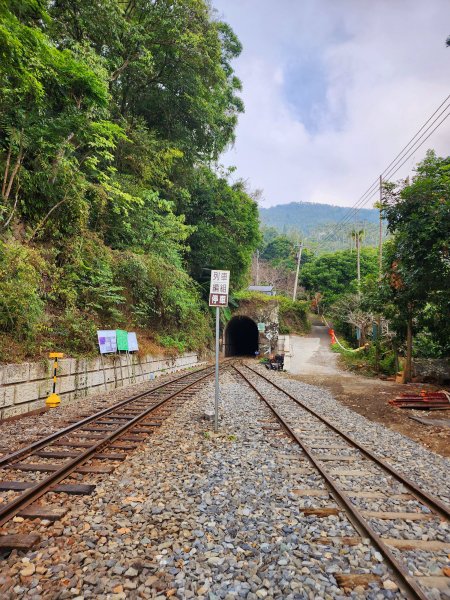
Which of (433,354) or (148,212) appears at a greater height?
(148,212)

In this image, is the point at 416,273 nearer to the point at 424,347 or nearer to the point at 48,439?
the point at 424,347

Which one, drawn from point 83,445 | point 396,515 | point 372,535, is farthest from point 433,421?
point 83,445

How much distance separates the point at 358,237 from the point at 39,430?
117ft

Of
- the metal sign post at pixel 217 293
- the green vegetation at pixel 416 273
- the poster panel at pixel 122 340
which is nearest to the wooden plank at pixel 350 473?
the metal sign post at pixel 217 293

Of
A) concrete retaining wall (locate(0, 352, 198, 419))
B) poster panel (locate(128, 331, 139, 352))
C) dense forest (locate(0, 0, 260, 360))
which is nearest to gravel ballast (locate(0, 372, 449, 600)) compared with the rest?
concrete retaining wall (locate(0, 352, 198, 419))

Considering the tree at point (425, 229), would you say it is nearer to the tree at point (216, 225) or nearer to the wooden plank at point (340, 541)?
the wooden plank at point (340, 541)

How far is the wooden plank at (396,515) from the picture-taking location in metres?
3.26

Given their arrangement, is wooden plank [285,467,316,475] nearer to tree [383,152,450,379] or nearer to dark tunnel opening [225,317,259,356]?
tree [383,152,450,379]

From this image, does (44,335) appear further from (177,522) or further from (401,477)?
(401,477)

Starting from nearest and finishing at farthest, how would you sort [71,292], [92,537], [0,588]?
[0,588]
[92,537]
[71,292]

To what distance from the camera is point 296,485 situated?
3.92 metres

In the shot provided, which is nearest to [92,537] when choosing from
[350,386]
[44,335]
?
[44,335]

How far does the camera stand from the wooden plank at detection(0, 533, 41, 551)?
258 cm

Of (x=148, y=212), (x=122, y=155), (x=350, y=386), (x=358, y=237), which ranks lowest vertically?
(x=350, y=386)
